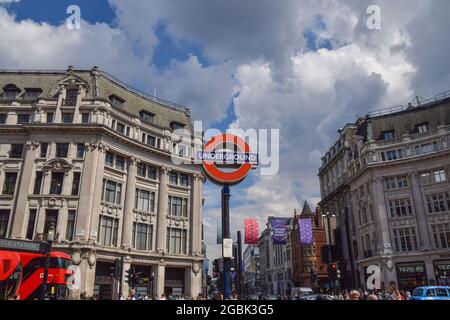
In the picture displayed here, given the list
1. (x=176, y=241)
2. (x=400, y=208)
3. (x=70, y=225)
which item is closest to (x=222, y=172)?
(x=70, y=225)

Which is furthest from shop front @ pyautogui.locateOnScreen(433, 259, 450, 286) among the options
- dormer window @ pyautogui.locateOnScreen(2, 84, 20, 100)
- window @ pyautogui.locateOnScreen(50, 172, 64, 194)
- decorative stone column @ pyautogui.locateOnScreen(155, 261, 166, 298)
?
dormer window @ pyautogui.locateOnScreen(2, 84, 20, 100)

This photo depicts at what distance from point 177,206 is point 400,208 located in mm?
31399

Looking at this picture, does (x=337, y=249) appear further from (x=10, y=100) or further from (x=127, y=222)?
(x=10, y=100)

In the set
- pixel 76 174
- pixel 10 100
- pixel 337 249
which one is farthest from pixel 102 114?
pixel 337 249

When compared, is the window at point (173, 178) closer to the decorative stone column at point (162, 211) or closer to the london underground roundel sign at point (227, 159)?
the decorative stone column at point (162, 211)

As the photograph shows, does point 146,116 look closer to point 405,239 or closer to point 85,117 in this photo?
point 85,117

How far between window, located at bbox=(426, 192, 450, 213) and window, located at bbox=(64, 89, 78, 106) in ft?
158

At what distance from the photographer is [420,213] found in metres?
46.0

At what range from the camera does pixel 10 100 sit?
4275cm

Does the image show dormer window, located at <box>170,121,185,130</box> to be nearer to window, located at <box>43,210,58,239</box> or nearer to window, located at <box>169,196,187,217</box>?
window, located at <box>169,196,187,217</box>

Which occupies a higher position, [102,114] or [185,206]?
[102,114]

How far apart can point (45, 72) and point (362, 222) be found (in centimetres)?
5186

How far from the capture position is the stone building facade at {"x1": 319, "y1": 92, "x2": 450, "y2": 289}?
44.5 m
